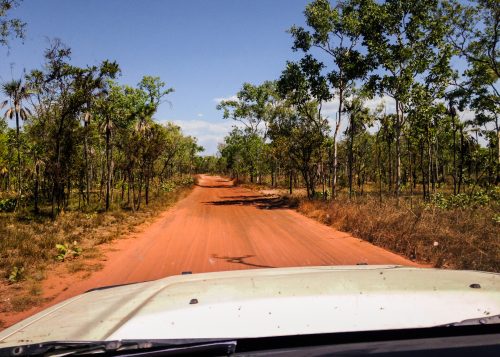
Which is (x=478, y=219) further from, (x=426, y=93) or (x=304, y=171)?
(x=304, y=171)

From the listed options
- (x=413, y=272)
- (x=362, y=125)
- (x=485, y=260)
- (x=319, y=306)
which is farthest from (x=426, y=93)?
(x=319, y=306)

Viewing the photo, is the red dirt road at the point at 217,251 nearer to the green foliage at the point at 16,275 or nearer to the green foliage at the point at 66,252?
the green foliage at the point at 16,275

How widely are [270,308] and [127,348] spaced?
0.72 meters

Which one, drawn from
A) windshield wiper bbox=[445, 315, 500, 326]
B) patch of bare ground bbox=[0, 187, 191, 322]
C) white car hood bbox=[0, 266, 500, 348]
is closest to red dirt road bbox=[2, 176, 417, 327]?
patch of bare ground bbox=[0, 187, 191, 322]

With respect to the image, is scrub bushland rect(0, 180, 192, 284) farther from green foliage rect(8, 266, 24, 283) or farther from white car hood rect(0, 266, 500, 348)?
white car hood rect(0, 266, 500, 348)

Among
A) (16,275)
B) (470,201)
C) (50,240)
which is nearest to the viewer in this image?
(16,275)

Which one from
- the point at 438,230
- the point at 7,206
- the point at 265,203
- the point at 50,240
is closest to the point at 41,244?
the point at 50,240

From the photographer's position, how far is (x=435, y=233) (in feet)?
34.8

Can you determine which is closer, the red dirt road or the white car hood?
the white car hood

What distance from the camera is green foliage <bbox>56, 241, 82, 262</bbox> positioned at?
32.6 ft

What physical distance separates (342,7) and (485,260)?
18.1m

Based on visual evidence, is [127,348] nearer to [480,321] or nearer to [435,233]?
[480,321]

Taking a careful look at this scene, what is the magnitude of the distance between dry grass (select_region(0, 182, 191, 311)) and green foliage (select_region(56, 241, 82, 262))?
83mm

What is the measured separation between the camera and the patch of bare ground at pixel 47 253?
7402 mm
